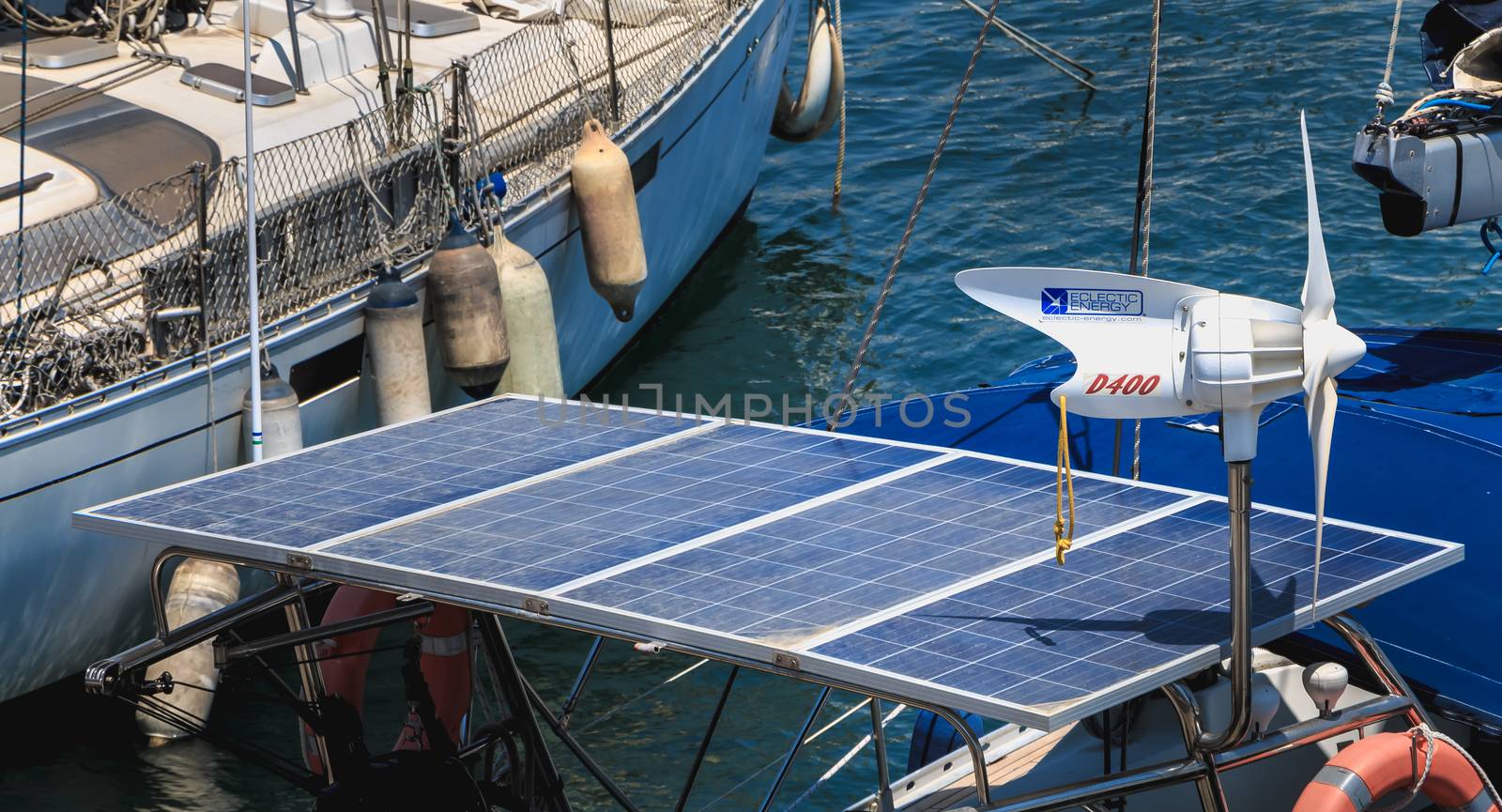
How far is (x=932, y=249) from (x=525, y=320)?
5.62 metres

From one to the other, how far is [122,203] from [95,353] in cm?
115

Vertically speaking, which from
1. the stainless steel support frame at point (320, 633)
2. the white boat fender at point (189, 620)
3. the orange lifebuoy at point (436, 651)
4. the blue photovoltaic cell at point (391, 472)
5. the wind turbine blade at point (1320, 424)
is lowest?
the white boat fender at point (189, 620)

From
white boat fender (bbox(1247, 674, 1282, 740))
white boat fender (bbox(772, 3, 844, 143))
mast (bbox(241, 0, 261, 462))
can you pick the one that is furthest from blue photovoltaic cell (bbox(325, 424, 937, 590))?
white boat fender (bbox(772, 3, 844, 143))

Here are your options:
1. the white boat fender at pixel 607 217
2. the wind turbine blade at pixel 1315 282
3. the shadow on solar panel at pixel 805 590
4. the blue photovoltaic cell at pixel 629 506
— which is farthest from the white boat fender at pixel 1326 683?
the white boat fender at pixel 607 217

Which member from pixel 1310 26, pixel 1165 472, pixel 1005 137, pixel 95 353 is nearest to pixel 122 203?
pixel 95 353

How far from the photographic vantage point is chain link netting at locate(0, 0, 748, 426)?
348 inches

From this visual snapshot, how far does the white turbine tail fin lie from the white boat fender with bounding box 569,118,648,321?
7.56 m

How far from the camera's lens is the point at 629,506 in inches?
223

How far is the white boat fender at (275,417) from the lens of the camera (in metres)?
9.30

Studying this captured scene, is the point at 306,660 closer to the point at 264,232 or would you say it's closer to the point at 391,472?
the point at 391,472

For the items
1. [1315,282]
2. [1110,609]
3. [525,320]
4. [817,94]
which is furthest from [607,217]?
[1315,282]

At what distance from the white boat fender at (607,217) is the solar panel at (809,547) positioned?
204 inches

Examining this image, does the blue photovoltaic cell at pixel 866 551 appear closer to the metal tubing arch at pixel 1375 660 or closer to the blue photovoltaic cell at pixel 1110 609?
the blue photovoltaic cell at pixel 1110 609

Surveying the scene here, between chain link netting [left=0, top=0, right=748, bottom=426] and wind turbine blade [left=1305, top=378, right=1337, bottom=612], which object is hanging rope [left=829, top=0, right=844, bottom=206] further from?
wind turbine blade [left=1305, top=378, right=1337, bottom=612]
